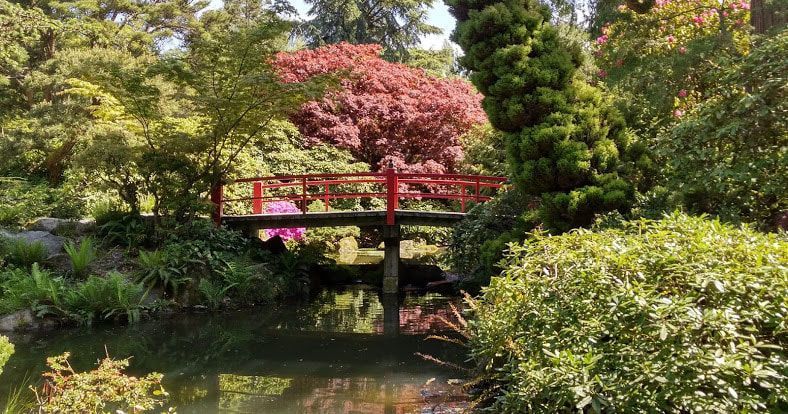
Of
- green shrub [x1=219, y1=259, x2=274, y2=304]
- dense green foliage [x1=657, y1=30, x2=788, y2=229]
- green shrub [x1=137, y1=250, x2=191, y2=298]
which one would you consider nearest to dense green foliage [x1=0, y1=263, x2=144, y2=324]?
green shrub [x1=137, y1=250, x2=191, y2=298]

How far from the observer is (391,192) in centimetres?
1278

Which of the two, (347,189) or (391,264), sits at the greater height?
(347,189)

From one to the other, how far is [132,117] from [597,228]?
26.7 feet

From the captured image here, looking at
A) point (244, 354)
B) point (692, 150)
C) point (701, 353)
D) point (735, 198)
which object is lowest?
point (244, 354)

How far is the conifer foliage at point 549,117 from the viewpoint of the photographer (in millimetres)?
8102

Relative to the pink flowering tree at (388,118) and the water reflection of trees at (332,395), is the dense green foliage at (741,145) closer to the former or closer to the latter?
the water reflection of trees at (332,395)

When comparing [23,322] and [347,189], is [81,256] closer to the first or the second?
[23,322]

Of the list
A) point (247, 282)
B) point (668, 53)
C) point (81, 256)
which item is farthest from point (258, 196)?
point (668, 53)

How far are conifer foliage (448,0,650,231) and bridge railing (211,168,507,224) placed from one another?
7.08 feet

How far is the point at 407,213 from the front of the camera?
42.2 ft

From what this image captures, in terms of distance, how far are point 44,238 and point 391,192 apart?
615cm

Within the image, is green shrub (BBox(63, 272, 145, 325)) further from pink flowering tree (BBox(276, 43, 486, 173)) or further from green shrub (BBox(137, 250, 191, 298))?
pink flowering tree (BBox(276, 43, 486, 173))

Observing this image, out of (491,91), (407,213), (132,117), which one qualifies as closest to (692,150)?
(491,91)

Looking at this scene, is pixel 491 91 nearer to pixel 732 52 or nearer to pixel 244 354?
pixel 732 52
